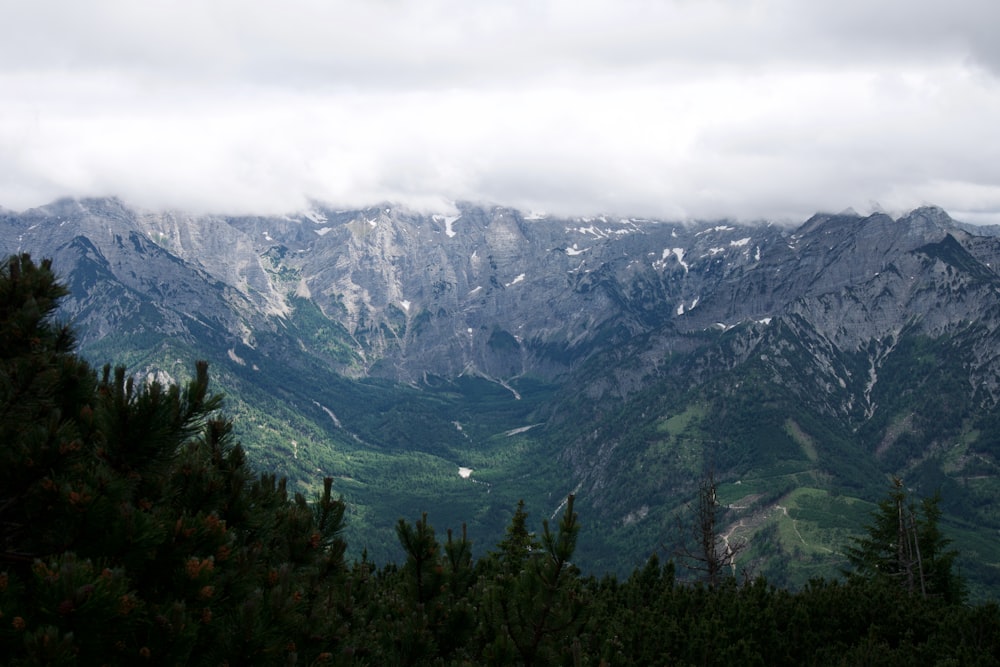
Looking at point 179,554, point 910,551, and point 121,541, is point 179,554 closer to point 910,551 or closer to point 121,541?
point 121,541

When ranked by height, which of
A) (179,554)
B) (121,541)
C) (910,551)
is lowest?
(910,551)

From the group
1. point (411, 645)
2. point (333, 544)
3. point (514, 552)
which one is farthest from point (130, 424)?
point (514, 552)

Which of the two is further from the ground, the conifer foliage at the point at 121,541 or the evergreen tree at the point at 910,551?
the conifer foliage at the point at 121,541

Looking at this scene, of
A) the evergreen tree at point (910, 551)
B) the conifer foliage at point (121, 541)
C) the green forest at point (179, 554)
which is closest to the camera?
the conifer foliage at point (121, 541)

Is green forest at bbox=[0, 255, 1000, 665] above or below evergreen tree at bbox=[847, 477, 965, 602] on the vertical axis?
above

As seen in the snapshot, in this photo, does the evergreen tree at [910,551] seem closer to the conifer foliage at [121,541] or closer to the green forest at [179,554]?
the green forest at [179,554]

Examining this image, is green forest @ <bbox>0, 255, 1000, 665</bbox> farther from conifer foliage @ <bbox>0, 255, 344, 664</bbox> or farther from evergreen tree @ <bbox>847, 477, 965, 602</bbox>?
evergreen tree @ <bbox>847, 477, 965, 602</bbox>

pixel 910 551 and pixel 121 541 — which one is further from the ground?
pixel 121 541

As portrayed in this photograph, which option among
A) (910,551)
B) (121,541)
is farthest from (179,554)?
(910,551)

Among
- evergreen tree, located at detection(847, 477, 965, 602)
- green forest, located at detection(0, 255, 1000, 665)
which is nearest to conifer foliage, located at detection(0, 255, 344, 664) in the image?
green forest, located at detection(0, 255, 1000, 665)

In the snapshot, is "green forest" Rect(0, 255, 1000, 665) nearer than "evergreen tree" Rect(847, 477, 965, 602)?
Yes

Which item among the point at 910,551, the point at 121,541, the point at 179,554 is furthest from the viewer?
the point at 910,551

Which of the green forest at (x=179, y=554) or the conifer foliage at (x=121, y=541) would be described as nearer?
the conifer foliage at (x=121, y=541)

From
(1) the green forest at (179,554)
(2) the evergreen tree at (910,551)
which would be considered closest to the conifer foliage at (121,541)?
(1) the green forest at (179,554)
